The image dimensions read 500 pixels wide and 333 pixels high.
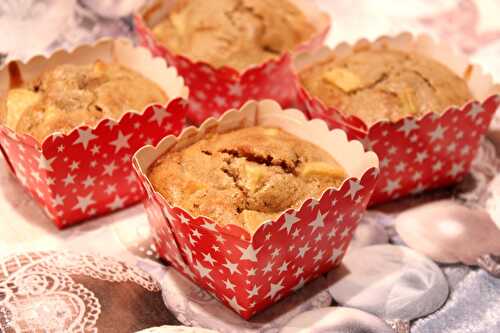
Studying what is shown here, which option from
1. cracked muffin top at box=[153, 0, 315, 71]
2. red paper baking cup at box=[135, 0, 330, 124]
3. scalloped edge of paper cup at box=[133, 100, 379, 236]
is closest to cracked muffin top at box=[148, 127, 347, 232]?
scalloped edge of paper cup at box=[133, 100, 379, 236]

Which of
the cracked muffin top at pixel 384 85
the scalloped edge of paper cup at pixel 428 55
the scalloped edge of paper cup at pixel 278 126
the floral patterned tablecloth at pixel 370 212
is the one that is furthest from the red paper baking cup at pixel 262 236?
the scalloped edge of paper cup at pixel 428 55

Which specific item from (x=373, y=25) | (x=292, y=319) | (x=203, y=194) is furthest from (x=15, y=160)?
(x=373, y=25)

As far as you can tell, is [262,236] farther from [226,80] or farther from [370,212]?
[226,80]

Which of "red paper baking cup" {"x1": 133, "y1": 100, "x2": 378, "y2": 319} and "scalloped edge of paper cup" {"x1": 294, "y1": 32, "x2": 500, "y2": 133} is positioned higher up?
"scalloped edge of paper cup" {"x1": 294, "y1": 32, "x2": 500, "y2": 133}

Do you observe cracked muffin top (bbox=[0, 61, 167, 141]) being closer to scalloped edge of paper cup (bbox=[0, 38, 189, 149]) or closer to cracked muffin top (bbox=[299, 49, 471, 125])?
scalloped edge of paper cup (bbox=[0, 38, 189, 149])

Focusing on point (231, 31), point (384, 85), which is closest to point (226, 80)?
point (231, 31)
